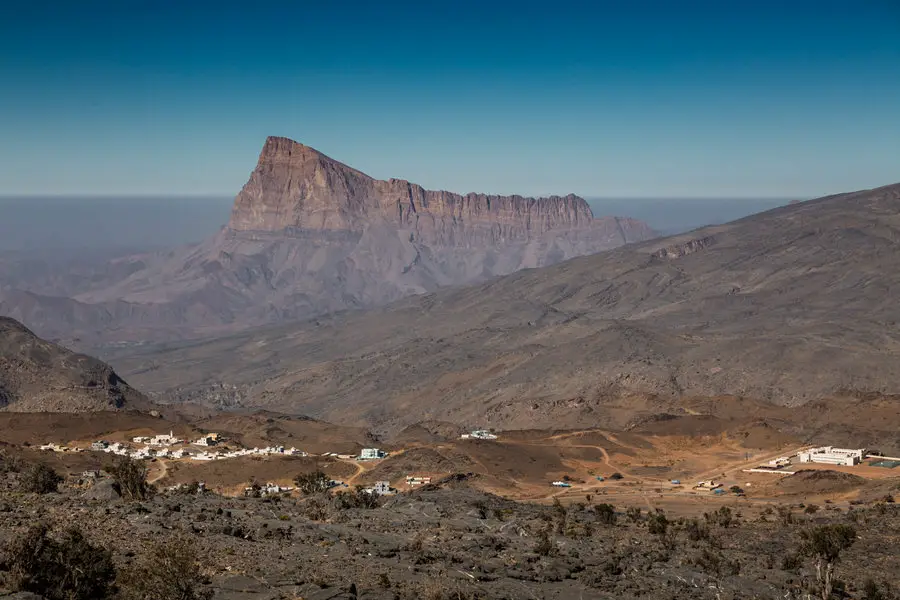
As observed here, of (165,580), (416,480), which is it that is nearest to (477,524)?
(165,580)

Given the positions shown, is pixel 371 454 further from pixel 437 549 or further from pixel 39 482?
pixel 437 549

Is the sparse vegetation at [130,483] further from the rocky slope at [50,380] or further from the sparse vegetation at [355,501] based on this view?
the rocky slope at [50,380]

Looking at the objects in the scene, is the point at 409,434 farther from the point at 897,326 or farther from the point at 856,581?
the point at 897,326

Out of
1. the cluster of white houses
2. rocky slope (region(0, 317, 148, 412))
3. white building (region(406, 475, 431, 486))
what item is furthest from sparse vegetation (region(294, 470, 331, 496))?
rocky slope (region(0, 317, 148, 412))

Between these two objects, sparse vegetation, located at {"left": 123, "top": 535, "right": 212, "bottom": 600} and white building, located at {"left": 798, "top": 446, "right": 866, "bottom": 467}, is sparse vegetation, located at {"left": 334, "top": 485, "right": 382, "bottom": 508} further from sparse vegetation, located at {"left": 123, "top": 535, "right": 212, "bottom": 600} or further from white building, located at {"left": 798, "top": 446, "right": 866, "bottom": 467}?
white building, located at {"left": 798, "top": 446, "right": 866, "bottom": 467}

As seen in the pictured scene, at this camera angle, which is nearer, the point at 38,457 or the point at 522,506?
the point at 522,506

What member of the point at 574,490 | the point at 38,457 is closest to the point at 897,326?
the point at 574,490
